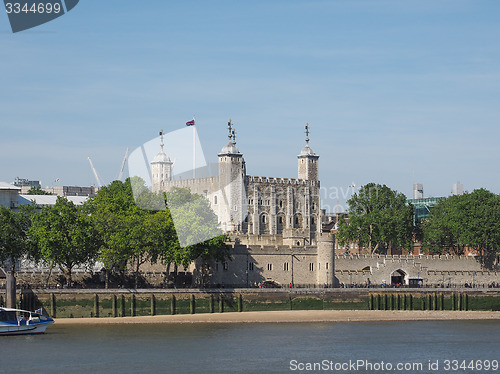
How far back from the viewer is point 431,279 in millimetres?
114562

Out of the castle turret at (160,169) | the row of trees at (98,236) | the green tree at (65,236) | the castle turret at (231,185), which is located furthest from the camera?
the castle turret at (160,169)

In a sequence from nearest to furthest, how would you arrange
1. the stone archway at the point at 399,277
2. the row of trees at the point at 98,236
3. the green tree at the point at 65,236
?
the green tree at the point at 65,236
the row of trees at the point at 98,236
the stone archway at the point at 399,277

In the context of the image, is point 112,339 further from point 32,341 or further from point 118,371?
point 118,371

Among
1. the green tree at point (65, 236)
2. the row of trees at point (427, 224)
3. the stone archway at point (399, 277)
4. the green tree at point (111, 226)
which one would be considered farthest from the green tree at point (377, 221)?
the green tree at point (65, 236)

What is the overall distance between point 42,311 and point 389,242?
53925 millimetres

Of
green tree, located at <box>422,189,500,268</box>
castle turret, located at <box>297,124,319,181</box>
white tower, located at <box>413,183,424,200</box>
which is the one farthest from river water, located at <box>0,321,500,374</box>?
white tower, located at <box>413,183,424,200</box>

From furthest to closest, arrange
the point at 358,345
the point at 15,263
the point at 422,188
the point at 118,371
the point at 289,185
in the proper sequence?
the point at 422,188
the point at 289,185
the point at 15,263
the point at 358,345
the point at 118,371

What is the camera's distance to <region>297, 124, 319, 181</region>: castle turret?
479ft

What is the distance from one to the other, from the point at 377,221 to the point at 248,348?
56597 millimetres

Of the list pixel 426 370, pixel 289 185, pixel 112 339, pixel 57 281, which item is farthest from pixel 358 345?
pixel 289 185
